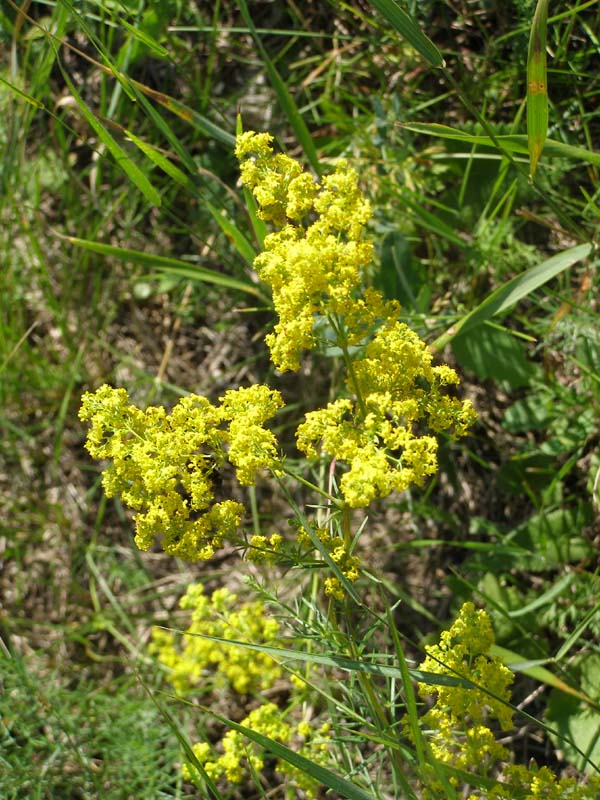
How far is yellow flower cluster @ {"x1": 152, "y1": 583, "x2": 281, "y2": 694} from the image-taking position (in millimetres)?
2705

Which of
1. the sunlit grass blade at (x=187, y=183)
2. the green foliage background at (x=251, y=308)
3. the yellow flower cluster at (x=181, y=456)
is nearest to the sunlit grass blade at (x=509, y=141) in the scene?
the green foliage background at (x=251, y=308)

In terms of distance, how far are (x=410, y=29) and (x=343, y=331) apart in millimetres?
762

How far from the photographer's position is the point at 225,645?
8.96ft

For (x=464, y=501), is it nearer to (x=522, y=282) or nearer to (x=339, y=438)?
(x=522, y=282)

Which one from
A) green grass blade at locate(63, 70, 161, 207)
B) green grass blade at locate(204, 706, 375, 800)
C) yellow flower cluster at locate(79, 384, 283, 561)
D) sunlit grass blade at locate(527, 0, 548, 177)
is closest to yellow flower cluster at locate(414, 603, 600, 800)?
green grass blade at locate(204, 706, 375, 800)

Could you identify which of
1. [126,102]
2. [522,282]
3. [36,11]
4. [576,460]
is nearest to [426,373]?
[522,282]

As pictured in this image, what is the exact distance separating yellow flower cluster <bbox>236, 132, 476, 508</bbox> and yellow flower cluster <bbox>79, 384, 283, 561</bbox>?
0.11 meters

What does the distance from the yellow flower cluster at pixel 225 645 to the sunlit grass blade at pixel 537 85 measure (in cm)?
165

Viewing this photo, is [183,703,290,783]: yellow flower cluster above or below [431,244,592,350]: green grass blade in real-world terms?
below

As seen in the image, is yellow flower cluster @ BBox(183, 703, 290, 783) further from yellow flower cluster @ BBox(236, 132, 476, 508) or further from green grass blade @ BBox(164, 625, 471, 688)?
yellow flower cluster @ BBox(236, 132, 476, 508)

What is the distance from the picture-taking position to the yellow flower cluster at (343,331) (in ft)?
5.54

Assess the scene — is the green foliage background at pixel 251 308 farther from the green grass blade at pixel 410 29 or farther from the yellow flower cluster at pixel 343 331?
the yellow flower cluster at pixel 343 331

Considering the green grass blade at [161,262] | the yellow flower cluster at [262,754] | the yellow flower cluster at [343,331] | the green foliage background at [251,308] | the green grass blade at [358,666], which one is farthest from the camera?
the green foliage background at [251,308]

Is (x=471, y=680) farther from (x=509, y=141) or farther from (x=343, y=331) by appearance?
(x=509, y=141)
